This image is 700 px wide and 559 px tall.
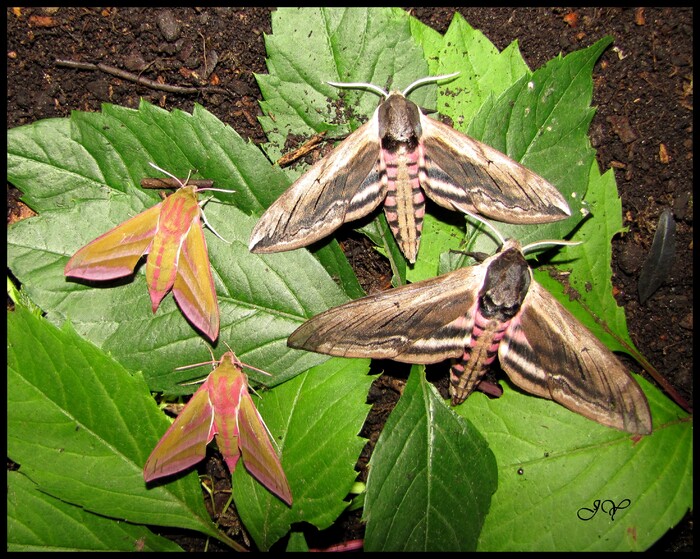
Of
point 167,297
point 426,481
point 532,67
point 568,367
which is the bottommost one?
point 426,481

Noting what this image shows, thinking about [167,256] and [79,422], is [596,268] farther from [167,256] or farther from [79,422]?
→ [79,422]

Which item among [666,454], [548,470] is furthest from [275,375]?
[666,454]

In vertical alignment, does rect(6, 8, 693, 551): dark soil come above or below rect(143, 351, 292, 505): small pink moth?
above

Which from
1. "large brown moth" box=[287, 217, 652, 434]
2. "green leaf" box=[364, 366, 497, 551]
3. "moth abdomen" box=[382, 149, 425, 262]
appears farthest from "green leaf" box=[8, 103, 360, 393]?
"green leaf" box=[364, 366, 497, 551]

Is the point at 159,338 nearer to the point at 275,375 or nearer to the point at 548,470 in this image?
the point at 275,375

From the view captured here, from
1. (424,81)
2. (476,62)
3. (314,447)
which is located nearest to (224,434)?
(314,447)

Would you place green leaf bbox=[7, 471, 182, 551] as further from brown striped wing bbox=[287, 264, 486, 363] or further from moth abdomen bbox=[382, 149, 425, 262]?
moth abdomen bbox=[382, 149, 425, 262]
